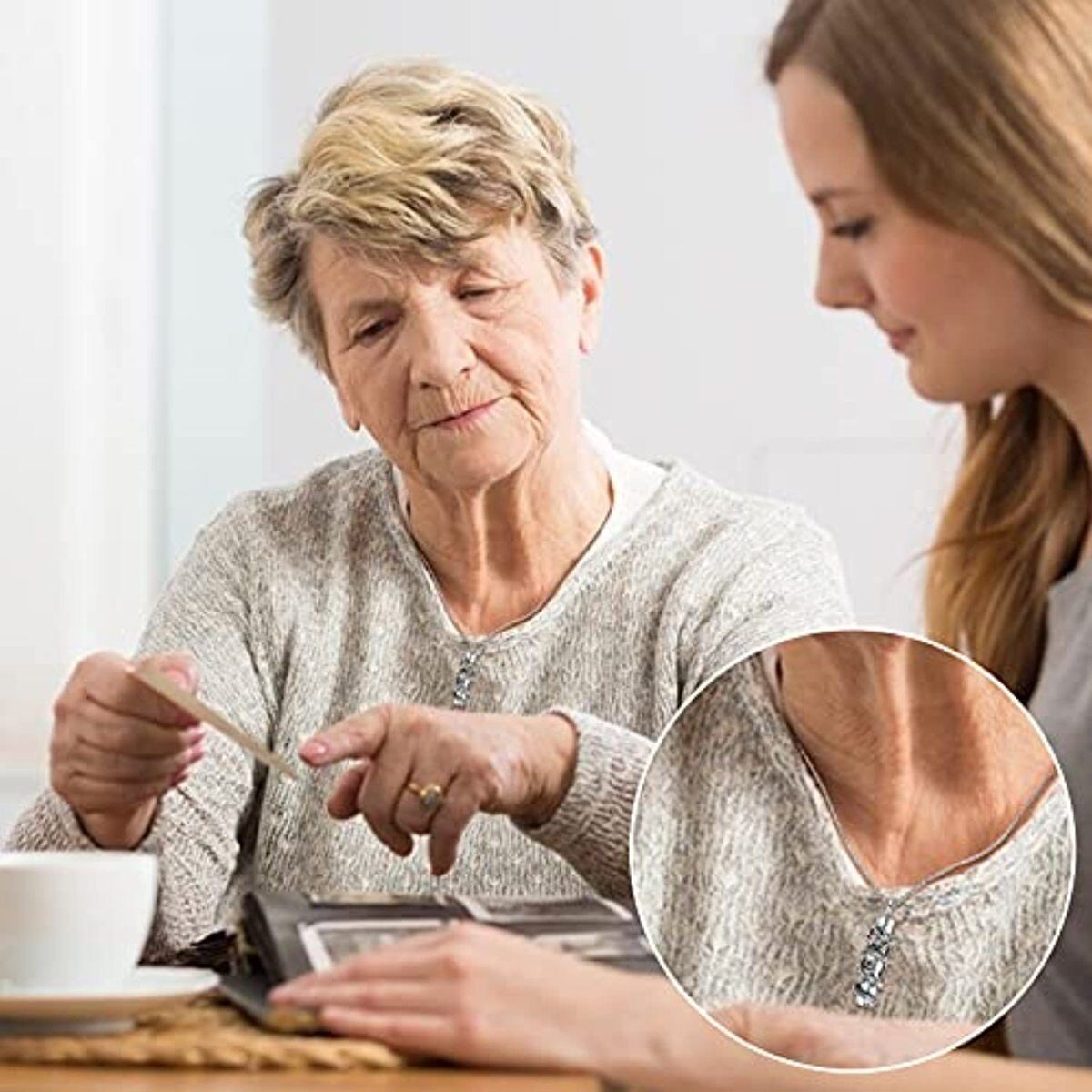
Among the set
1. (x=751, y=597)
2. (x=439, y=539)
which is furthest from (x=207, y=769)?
(x=751, y=597)

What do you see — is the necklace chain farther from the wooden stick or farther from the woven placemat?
the wooden stick

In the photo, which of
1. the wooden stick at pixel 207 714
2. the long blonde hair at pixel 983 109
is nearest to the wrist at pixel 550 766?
the wooden stick at pixel 207 714

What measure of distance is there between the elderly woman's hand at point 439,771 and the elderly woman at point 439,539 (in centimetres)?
34

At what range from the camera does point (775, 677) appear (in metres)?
0.93

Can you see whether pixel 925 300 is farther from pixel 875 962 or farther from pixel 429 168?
pixel 429 168

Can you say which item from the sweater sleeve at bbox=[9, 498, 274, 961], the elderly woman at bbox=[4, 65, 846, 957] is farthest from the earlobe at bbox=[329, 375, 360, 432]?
the sweater sleeve at bbox=[9, 498, 274, 961]

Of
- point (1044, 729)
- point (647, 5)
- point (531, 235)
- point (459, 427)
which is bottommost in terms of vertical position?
point (1044, 729)

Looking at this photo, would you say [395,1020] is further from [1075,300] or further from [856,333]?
[856,333]

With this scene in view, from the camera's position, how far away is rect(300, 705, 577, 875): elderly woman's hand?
1156mm

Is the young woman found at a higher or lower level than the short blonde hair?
lower

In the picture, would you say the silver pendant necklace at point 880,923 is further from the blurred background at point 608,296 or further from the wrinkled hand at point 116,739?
the blurred background at point 608,296

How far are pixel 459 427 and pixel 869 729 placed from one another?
0.81m

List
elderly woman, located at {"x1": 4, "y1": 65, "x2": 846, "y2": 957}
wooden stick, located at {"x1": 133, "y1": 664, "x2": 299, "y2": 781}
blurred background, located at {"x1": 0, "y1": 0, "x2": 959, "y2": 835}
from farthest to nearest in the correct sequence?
blurred background, located at {"x1": 0, "y1": 0, "x2": 959, "y2": 835}
elderly woman, located at {"x1": 4, "y1": 65, "x2": 846, "y2": 957}
wooden stick, located at {"x1": 133, "y1": 664, "x2": 299, "y2": 781}

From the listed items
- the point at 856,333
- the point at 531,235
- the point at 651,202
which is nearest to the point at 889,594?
the point at 856,333
